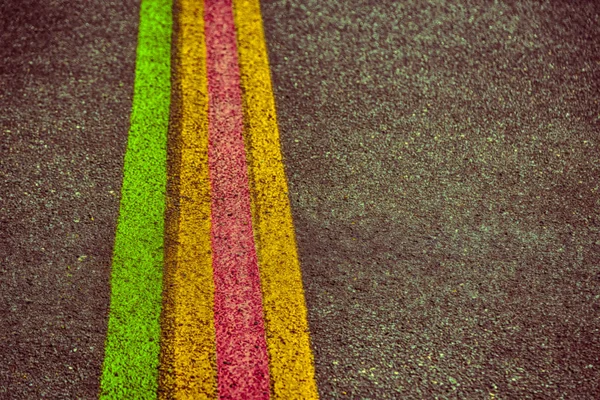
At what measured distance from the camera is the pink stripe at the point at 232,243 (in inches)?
85.1

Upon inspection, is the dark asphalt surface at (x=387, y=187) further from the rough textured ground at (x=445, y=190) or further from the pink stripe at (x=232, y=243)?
the pink stripe at (x=232, y=243)

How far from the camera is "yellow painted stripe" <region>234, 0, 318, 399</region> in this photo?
2.18 meters

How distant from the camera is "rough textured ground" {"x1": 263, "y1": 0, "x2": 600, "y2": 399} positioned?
224cm

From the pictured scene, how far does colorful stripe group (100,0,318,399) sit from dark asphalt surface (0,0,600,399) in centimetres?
8

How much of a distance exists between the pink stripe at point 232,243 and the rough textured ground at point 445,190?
0.71ft

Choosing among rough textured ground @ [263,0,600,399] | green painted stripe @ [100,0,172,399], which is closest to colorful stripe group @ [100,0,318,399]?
green painted stripe @ [100,0,172,399]

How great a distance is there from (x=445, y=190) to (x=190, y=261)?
118cm

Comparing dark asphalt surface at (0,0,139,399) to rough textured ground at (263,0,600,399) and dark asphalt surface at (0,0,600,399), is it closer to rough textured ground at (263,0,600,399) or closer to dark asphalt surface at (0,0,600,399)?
dark asphalt surface at (0,0,600,399)

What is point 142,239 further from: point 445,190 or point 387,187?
point 445,190

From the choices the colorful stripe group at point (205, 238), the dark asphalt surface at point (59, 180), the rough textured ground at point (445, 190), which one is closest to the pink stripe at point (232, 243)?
the colorful stripe group at point (205, 238)

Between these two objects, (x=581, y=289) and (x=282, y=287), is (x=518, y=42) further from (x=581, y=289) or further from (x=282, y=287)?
(x=282, y=287)

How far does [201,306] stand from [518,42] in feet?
7.43

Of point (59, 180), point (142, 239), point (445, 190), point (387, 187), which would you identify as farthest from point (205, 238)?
point (445, 190)

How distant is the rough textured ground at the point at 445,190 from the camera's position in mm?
2236
